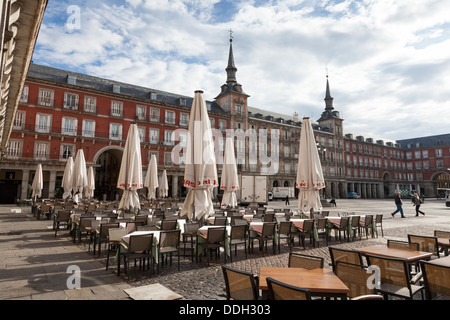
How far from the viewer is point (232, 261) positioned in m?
6.36

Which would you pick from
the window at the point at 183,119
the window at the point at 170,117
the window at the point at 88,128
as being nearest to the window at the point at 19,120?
the window at the point at 88,128

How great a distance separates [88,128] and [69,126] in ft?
6.28

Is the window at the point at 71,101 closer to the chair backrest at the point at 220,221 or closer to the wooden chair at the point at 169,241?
the chair backrest at the point at 220,221

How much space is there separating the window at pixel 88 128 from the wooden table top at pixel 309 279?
31901 millimetres

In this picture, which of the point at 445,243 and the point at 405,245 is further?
the point at 445,243

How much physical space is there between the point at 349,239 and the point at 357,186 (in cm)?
5744

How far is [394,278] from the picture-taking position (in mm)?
3643

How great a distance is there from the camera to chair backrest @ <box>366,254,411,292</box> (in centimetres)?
347

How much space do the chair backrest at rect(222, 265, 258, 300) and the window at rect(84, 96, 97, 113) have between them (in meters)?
32.6

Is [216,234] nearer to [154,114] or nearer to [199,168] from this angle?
[199,168]

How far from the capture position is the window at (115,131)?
31777mm

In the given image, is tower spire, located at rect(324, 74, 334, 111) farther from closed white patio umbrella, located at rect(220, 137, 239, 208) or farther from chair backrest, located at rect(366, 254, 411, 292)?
chair backrest, located at rect(366, 254, 411, 292)

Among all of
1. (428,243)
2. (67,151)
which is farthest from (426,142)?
(67,151)

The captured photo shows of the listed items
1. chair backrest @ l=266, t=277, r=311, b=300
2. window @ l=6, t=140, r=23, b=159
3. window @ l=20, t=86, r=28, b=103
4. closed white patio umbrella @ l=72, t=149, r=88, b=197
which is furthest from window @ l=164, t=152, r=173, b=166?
chair backrest @ l=266, t=277, r=311, b=300
